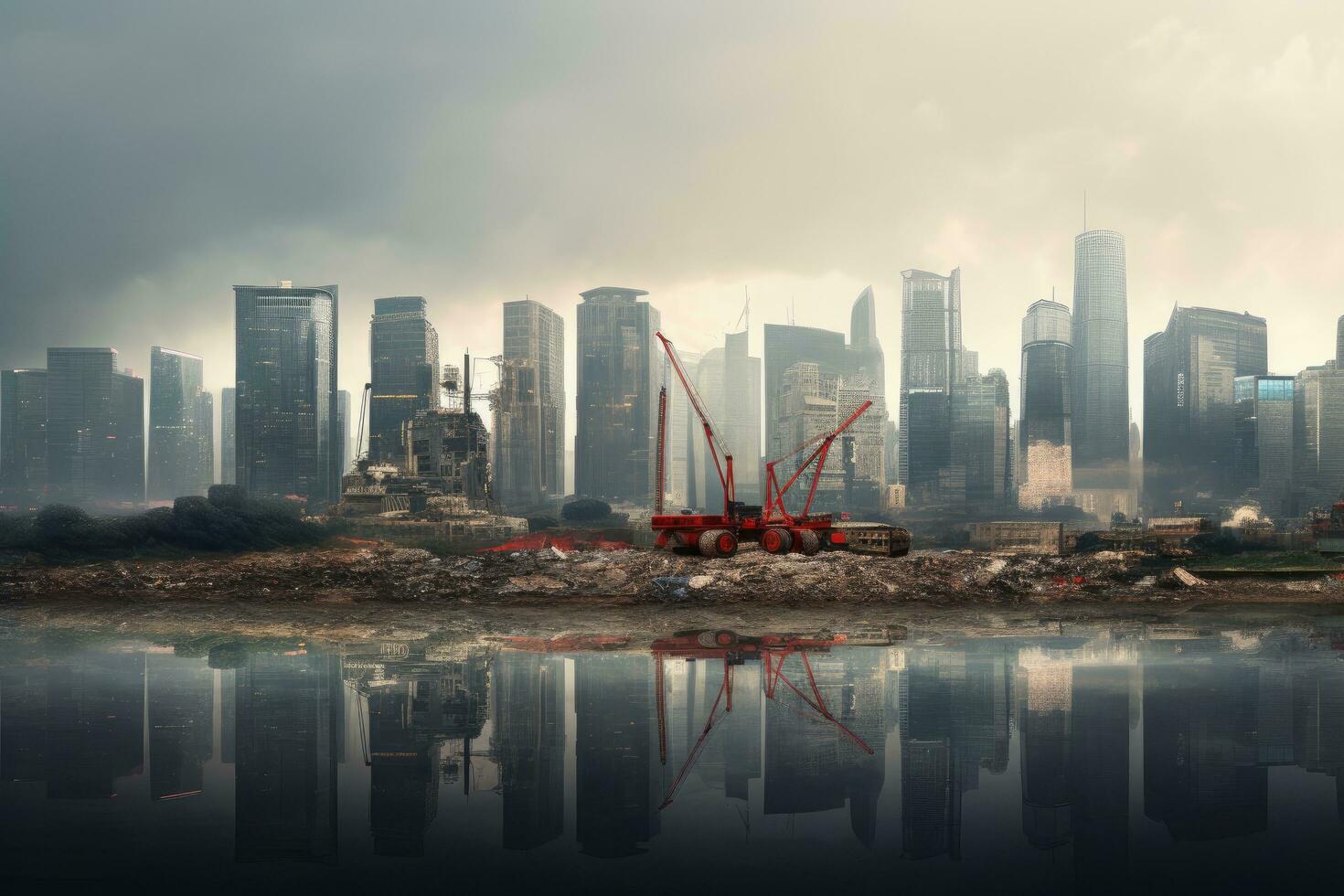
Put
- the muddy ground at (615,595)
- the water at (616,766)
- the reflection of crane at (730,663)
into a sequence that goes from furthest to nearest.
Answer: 1. the muddy ground at (615,595)
2. the reflection of crane at (730,663)
3. the water at (616,766)

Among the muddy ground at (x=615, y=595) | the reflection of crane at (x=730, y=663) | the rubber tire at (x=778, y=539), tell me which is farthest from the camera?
the rubber tire at (x=778, y=539)

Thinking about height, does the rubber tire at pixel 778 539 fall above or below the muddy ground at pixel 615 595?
above

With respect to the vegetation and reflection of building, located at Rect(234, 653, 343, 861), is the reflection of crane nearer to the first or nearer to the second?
reflection of building, located at Rect(234, 653, 343, 861)

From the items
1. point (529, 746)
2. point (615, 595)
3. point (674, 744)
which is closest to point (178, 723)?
point (529, 746)

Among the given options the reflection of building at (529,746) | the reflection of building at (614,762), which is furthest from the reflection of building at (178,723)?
the reflection of building at (614,762)

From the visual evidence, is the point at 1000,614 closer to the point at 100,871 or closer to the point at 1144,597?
the point at 1144,597

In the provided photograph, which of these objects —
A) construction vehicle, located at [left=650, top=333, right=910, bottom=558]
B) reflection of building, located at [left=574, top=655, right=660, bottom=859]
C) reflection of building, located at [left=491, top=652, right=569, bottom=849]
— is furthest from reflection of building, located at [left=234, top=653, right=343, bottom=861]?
construction vehicle, located at [left=650, top=333, right=910, bottom=558]

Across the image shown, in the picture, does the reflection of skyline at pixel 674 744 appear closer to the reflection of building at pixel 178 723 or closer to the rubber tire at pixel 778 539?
the reflection of building at pixel 178 723
